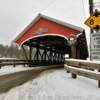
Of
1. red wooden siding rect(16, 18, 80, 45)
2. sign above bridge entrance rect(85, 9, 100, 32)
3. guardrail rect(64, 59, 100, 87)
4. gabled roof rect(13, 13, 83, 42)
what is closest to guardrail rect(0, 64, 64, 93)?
guardrail rect(64, 59, 100, 87)

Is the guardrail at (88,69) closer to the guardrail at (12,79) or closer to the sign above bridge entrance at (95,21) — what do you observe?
the sign above bridge entrance at (95,21)

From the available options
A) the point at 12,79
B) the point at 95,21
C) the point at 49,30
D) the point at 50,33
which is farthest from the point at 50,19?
the point at 95,21

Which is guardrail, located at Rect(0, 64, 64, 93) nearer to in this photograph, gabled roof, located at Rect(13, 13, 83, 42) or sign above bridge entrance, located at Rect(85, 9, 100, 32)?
sign above bridge entrance, located at Rect(85, 9, 100, 32)

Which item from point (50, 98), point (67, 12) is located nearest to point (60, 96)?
point (50, 98)

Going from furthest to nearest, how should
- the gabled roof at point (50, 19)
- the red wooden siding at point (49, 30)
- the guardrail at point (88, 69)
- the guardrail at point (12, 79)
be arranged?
the red wooden siding at point (49, 30), the gabled roof at point (50, 19), the guardrail at point (12, 79), the guardrail at point (88, 69)

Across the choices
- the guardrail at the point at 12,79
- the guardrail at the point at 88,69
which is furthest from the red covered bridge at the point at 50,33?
the guardrail at the point at 88,69

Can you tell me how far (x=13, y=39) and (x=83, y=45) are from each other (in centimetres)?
824

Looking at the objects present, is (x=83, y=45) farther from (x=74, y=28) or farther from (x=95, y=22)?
(x=95, y=22)

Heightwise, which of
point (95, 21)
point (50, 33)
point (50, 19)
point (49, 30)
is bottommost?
point (95, 21)

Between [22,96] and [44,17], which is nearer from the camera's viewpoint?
[22,96]

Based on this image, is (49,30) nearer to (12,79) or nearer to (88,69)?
(12,79)

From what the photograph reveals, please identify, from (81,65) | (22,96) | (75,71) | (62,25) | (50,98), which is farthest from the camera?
(62,25)

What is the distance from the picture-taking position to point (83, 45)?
95.9ft

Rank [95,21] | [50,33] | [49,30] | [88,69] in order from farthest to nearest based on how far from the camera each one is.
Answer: [49,30]
[50,33]
[88,69]
[95,21]
